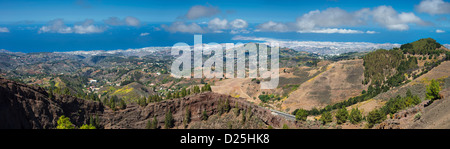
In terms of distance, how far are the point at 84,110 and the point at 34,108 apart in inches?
324

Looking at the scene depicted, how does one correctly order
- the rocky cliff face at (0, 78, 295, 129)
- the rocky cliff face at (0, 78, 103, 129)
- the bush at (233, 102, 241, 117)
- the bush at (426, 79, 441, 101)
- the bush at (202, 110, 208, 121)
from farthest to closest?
the bush at (202, 110, 208, 121)
the bush at (233, 102, 241, 117)
the bush at (426, 79, 441, 101)
the rocky cliff face at (0, 78, 295, 129)
the rocky cliff face at (0, 78, 103, 129)

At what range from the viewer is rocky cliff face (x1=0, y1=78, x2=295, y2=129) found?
27094 mm

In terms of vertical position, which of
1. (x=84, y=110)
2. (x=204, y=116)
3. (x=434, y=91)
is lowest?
(x=204, y=116)

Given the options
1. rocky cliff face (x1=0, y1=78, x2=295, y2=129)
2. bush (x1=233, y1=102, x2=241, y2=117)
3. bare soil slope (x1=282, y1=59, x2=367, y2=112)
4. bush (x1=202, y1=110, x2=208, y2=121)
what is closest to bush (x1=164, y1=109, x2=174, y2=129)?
rocky cliff face (x1=0, y1=78, x2=295, y2=129)

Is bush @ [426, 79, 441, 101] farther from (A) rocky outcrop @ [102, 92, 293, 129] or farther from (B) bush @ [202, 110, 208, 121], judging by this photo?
(B) bush @ [202, 110, 208, 121]

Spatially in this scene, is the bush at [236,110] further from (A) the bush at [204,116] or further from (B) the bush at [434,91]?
(B) the bush at [434,91]

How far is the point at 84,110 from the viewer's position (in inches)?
1526

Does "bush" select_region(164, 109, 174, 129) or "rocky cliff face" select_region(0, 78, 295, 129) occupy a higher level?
"rocky cliff face" select_region(0, 78, 295, 129)

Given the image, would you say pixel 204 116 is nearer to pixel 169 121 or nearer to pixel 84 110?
pixel 169 121

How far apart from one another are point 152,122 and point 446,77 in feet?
233

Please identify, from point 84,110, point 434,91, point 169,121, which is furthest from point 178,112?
point 434,91

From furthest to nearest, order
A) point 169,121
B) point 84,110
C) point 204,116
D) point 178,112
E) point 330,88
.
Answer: point 330,88 < point 178,112 < point 204,116 < point 169,121 < point 84,110
